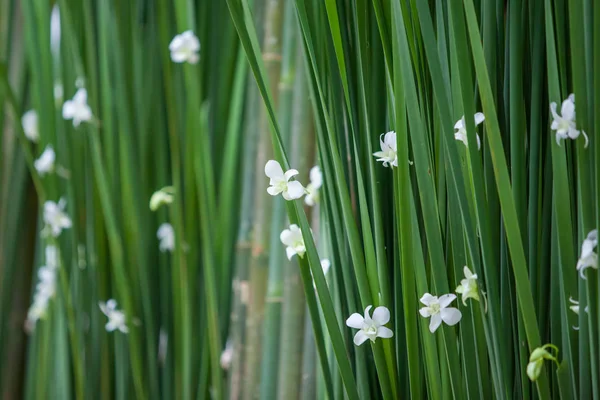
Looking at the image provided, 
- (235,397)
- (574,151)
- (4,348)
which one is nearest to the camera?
(574,151)

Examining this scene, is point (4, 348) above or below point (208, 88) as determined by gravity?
below

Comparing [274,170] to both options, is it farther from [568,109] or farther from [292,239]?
[568,109]

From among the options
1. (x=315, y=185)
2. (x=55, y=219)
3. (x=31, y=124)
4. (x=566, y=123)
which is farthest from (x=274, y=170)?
(x=31, y=124)

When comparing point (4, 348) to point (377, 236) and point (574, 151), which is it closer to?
point (377, 236)

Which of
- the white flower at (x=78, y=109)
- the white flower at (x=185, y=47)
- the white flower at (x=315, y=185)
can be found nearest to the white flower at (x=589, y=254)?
the white flower at (x=315, y=185)

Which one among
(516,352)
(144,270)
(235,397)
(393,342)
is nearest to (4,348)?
(144,270)

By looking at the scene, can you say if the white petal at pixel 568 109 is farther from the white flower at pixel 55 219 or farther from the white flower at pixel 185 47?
the white flower at pixel 55 219

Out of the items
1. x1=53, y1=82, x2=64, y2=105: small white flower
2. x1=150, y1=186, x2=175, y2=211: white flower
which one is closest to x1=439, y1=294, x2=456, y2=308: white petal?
x1=150, y1=186, x2=175, y2=211: white flower

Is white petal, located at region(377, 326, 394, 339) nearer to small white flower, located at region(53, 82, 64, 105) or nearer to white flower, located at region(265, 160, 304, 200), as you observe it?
white flower, located at region(265, 160, 304, 200)
